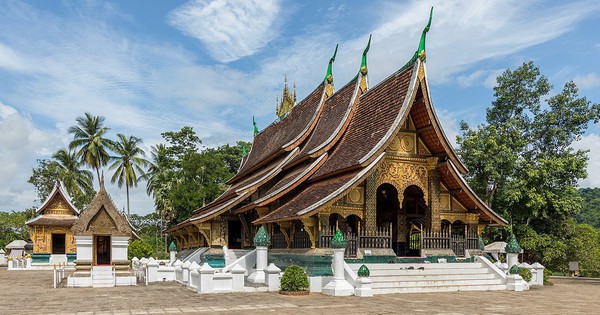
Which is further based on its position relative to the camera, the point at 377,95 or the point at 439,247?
the point at 377,95

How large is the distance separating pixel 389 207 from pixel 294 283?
7224mm

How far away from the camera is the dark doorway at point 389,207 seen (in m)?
17.8

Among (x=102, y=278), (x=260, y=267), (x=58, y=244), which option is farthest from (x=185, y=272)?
(x=58, y=244)

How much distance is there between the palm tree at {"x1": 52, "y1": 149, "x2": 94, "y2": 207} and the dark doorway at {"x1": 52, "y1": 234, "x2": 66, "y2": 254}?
11.2 meters

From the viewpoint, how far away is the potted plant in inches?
480

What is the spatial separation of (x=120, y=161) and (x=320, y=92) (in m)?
30.7

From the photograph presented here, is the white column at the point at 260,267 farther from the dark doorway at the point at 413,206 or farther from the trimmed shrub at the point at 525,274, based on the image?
the trimmed shrub at the point at 525,274

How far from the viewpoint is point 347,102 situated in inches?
722

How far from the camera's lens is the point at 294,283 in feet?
40.2

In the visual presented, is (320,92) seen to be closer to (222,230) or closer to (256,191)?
(256,191)

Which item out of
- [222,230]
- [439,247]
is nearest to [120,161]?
[222,230]

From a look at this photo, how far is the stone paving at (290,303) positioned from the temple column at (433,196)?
2.81m

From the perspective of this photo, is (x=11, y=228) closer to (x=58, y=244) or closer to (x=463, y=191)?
(x=58, y=244)

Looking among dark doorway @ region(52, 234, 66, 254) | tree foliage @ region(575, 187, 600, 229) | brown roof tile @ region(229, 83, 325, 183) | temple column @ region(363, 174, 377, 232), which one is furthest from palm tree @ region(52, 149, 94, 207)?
tree foliage @ region(575, 187, 600, 229)
